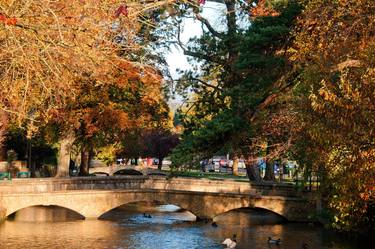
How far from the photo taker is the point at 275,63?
840 inches

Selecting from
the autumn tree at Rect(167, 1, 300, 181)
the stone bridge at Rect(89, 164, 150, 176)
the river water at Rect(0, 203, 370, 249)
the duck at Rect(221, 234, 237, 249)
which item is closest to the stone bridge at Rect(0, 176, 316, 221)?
the river water at Rect(0, 203, 370, 249)

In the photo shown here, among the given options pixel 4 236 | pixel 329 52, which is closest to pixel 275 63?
pixel 329 52

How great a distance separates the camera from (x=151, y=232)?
33281mm

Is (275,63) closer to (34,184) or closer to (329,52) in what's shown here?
(329,52)

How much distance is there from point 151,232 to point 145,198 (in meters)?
5.02

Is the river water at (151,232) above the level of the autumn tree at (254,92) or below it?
below

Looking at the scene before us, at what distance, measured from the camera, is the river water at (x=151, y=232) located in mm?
29266

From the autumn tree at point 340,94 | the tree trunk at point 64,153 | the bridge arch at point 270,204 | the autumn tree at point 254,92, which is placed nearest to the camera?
the autumn tree at point 340,94

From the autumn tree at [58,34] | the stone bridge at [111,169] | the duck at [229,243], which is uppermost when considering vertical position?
the autumn tree at [58,34]

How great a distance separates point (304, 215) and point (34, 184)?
15.0m

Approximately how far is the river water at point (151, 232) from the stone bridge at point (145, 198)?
81 cm

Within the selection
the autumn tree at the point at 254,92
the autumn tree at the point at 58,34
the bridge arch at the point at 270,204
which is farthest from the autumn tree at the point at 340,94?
the bridge arch at the point at 270,204

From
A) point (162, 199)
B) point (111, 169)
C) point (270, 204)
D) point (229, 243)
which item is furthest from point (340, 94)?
point (111, 169)

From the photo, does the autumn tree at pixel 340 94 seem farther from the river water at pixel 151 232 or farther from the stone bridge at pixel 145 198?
the stone bridge at pixel 145 198
